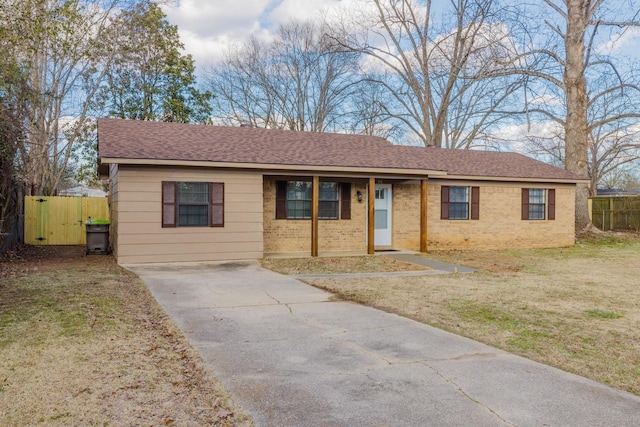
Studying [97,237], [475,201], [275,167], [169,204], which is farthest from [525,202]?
[97,237]

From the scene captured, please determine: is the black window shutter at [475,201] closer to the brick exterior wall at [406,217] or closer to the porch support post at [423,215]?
the brick exterior wall at [406,217]

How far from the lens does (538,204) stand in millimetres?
17391

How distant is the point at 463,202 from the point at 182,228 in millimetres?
9219

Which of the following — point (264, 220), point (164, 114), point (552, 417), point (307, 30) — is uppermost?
point (307, 30)

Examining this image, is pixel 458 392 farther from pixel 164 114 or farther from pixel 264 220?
pixel 164 114

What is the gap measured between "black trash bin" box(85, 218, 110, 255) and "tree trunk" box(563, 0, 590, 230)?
1771 cm

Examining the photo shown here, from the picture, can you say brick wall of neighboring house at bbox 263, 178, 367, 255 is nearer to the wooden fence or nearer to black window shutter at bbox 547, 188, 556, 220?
black window shutter at bbox 547, 188, 556, 220

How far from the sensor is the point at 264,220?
14031 millimetres

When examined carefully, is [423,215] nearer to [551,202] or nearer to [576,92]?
[551,202]

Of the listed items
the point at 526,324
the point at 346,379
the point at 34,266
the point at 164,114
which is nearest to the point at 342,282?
the point at 526,324

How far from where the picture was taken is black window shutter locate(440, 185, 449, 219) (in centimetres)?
1598

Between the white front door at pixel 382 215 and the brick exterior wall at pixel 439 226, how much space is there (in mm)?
203

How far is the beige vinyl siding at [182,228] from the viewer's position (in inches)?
459

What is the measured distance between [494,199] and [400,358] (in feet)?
43.4
